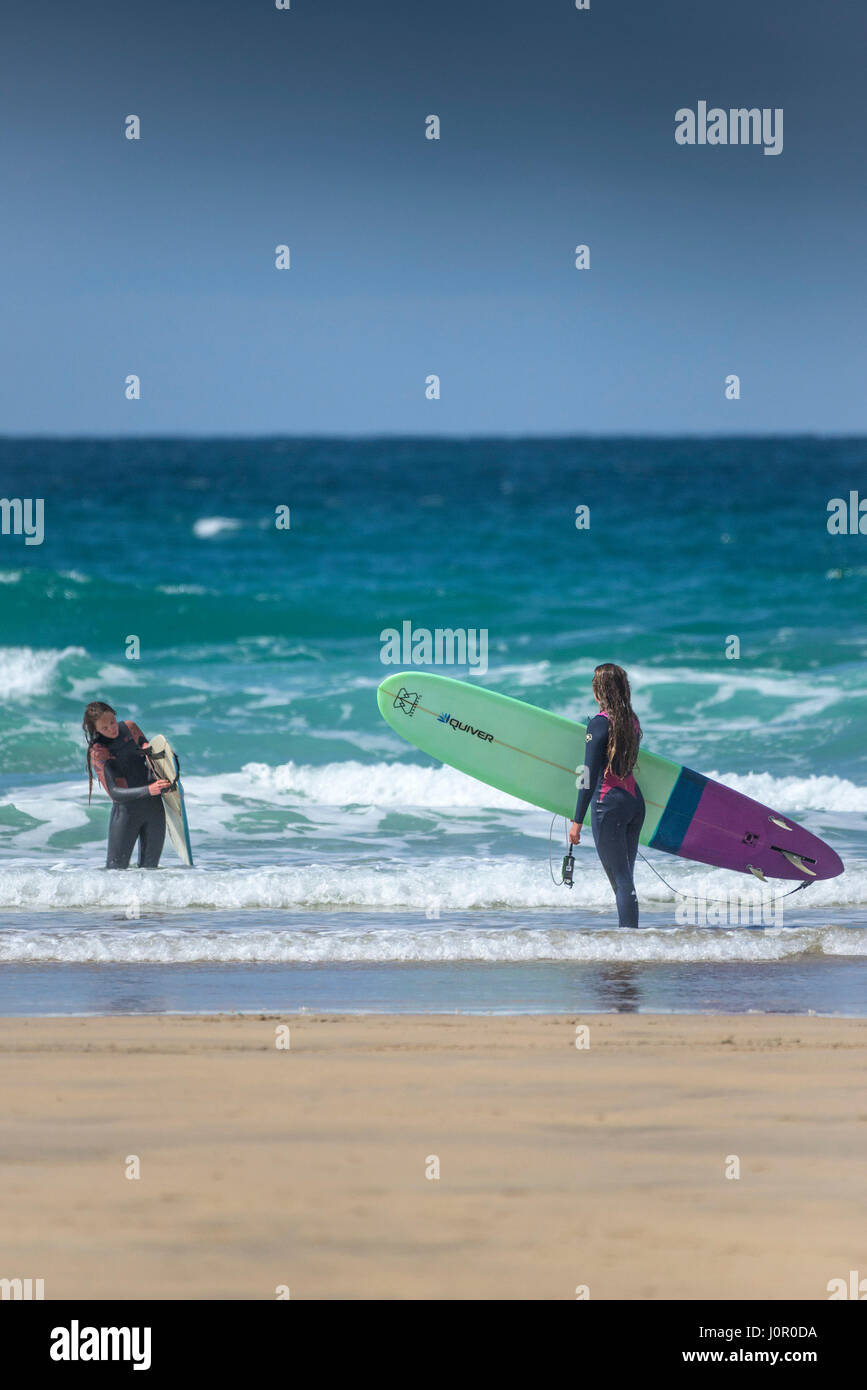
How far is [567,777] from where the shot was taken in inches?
338

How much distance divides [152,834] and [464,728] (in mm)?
2008

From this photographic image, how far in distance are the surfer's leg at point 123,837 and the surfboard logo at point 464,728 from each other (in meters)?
1.95

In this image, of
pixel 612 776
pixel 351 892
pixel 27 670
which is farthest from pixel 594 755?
pixel 27 670

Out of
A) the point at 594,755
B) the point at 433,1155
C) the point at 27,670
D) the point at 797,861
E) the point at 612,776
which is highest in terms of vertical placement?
the point at 27,670

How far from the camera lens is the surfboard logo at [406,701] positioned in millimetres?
9070

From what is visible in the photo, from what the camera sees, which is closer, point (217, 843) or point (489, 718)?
point (489, 718)

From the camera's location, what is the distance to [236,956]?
270 inches

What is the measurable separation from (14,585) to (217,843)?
13130 millimetres

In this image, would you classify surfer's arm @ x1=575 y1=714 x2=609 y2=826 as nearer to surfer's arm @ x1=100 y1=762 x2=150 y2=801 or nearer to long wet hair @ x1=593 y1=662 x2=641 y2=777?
long wet hair @ x1=593 y1=662 x2=641 y2=777

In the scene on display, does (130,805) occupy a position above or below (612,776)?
below

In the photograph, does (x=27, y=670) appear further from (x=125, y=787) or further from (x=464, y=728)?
(x=464, y=728)

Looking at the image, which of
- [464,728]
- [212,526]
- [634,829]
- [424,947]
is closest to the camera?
[424,947]
